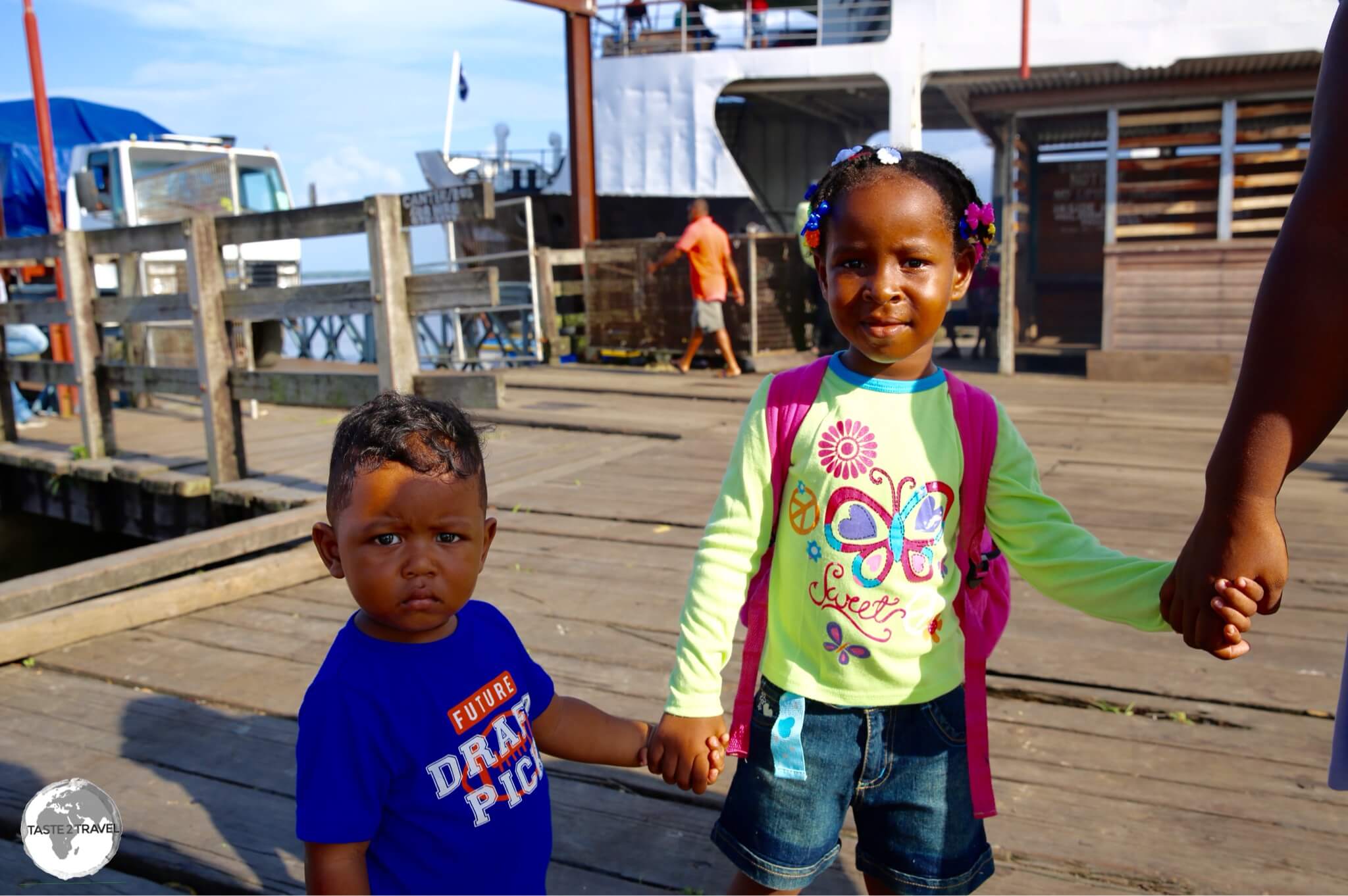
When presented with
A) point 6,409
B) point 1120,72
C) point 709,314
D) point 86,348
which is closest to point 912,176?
point 86,348

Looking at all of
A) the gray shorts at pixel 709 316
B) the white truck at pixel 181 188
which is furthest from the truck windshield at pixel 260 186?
the gray shorts at pixel 709 316

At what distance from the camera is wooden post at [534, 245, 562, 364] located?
13.7 meters

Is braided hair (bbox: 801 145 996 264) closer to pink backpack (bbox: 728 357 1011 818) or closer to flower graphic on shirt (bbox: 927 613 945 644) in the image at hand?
pink backpack (bbox: 728 357 1011 818)

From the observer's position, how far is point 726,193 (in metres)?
16.5

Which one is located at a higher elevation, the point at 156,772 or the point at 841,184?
the point at 841,184

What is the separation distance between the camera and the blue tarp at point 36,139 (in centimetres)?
1877

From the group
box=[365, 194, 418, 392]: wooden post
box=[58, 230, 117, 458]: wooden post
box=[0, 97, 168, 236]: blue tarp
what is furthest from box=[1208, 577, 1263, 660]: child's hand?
box=[0, 97, 168, 236]: blue tarp

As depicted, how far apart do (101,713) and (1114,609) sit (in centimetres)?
282

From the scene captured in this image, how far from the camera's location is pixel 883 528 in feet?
6.07

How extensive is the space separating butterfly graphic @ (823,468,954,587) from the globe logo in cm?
147

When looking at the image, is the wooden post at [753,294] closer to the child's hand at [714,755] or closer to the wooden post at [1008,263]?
the wooden post at [1008,263]

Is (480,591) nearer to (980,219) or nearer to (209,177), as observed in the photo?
(980,219)

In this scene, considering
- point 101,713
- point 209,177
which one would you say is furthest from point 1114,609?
point 209,177

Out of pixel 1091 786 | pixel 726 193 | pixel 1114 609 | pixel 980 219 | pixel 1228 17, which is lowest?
pixel 1091 786
